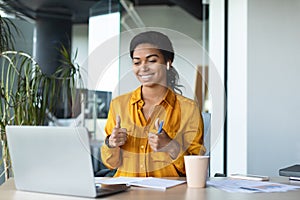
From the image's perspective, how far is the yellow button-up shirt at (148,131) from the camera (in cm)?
143

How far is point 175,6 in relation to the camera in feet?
23.5

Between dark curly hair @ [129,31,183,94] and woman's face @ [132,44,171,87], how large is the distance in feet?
0.06

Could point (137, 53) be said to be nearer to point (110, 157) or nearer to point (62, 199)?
point (110, 157)

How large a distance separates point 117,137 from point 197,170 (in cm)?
30

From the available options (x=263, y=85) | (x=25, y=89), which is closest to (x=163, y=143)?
(x=25, y=89)

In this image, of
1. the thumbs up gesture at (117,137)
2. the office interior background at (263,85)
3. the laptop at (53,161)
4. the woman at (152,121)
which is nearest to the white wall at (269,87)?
the office interior background at (263,85)

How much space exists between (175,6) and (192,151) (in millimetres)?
5982

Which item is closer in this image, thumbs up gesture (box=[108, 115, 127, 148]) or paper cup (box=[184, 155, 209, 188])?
paper cup (box=[184, 155, 209, 188])

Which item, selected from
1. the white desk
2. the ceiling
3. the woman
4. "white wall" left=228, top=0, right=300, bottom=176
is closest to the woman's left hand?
the woman

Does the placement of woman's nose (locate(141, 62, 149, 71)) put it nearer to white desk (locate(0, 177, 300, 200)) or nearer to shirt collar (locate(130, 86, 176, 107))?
shirt collar (locate(130, 86, 176, 107))

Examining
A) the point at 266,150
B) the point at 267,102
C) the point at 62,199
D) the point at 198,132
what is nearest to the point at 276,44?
the point at 267,102

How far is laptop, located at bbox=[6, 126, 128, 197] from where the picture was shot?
1052 millimetres

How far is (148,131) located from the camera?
144cm

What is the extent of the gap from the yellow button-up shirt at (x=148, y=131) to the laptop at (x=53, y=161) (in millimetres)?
245
